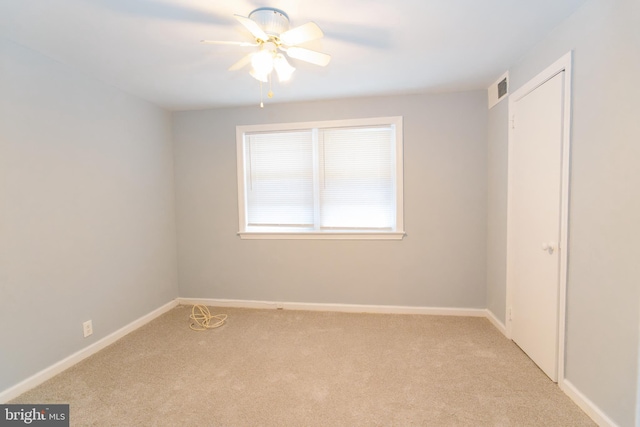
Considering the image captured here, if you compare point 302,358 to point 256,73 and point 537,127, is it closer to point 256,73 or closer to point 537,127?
point 256,73

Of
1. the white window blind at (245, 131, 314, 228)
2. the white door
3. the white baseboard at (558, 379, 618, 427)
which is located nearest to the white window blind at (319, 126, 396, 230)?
the white window blind at (245, 131, 314, 228)

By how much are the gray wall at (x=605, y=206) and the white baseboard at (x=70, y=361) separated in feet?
11.9

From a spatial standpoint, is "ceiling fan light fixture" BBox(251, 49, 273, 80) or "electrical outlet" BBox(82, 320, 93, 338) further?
"electrical outlet" BBox(82, 320, 93, 338)

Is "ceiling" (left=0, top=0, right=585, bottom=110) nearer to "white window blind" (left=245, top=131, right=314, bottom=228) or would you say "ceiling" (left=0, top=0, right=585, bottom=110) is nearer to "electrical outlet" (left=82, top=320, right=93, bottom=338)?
"white window blind" (left=245, top=131, right=314, bottom=228)

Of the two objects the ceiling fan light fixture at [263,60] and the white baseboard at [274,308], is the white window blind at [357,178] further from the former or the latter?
the ceiling fan light fixture at [263,60]

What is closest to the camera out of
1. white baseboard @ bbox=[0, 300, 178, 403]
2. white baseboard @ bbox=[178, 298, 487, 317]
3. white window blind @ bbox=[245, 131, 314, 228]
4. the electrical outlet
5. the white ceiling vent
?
white baseboard @ bbox=[0, 300, 178, 403]

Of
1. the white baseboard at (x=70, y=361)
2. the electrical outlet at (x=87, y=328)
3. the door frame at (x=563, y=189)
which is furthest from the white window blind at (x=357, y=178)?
the electrical outlet at (x=87, y=328)

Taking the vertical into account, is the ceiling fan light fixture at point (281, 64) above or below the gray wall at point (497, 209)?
above

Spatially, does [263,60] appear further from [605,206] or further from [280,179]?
[605,206]

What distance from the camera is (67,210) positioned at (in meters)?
2.25

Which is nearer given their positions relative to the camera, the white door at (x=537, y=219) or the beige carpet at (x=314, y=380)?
the beige carpet at (x=314, y=380)

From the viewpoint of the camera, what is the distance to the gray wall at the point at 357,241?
297 centimetres

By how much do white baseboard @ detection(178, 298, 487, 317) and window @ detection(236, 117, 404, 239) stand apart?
808 mm

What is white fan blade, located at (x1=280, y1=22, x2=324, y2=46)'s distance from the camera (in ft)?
4.86
